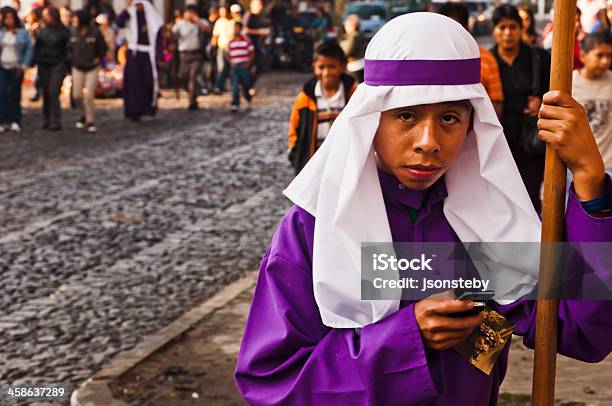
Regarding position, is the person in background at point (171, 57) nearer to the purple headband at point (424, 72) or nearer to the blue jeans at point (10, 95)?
the blue jeans at point (10, 95)

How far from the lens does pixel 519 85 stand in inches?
292

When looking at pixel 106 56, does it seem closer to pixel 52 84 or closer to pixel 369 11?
pixel 52 84

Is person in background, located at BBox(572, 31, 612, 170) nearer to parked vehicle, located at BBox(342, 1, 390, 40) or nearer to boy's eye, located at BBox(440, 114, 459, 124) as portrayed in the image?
boy's eye, located at BBox(440, 114, 459, 124)

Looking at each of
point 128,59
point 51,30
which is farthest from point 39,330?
point 128,59

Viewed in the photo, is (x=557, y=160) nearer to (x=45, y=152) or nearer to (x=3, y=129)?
(x=45, y=152)

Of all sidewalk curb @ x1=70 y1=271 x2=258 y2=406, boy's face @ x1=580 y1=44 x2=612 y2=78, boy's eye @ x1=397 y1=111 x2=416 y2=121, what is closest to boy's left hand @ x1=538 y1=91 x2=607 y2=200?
boy's eye @ x1=397 y1=111 x2=416 y2=121

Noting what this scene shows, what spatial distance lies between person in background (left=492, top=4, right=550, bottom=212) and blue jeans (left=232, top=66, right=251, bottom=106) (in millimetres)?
12731

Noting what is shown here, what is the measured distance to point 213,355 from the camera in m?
6.00

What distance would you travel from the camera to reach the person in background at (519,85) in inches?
292

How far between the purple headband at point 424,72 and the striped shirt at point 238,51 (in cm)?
1821

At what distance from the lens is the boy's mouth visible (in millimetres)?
2363

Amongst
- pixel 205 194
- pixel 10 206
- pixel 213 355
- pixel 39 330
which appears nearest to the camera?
pixel 213 355

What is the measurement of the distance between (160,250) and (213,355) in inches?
116

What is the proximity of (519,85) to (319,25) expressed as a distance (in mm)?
24119
